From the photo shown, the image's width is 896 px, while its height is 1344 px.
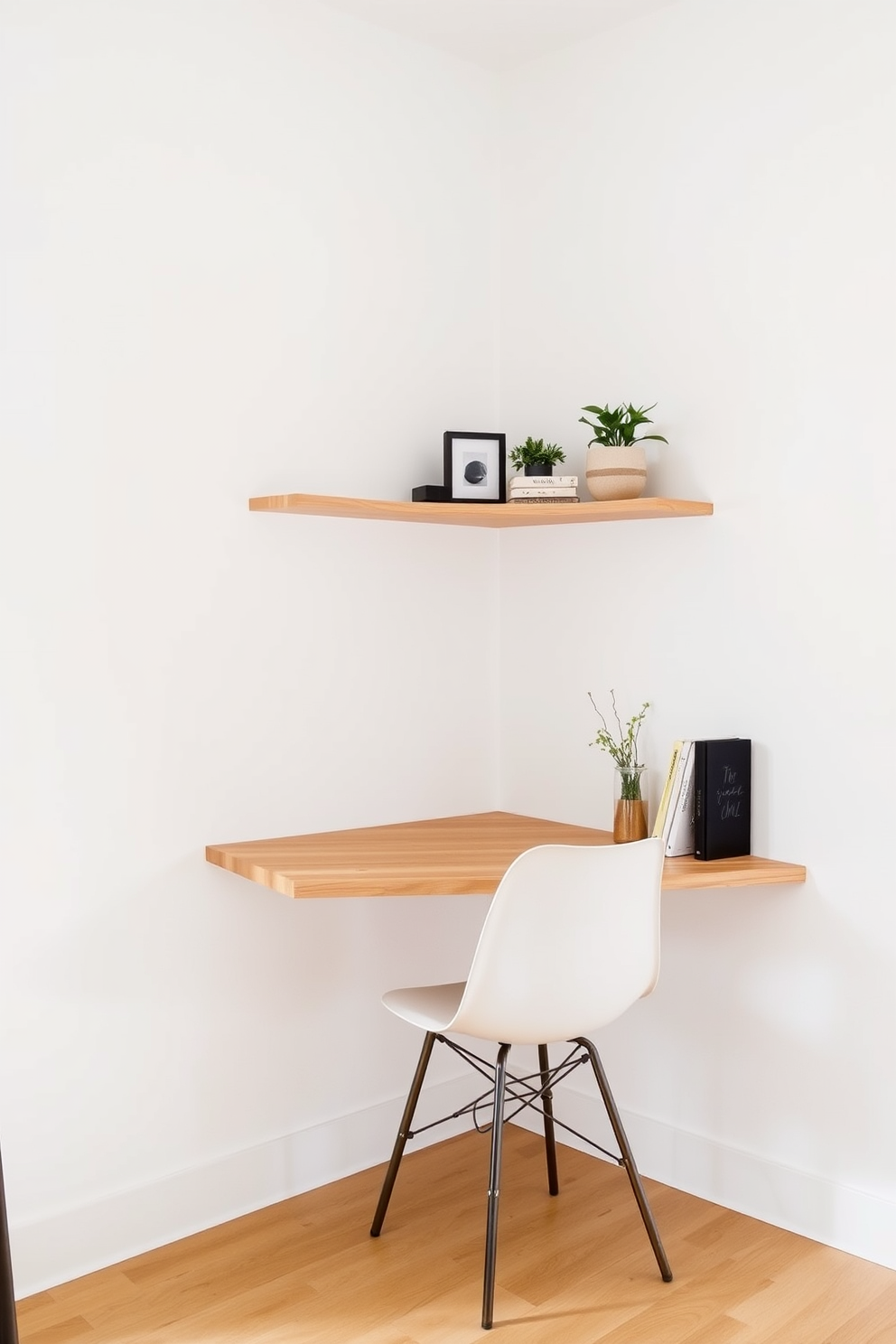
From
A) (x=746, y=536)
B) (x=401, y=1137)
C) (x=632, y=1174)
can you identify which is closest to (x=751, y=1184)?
(x=632, y=1174)

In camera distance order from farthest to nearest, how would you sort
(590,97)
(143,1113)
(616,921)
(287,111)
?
(590,97) < (287,111) < (143,1113) < (616,921)

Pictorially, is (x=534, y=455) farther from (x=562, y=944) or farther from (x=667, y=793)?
(x=562, y=944)

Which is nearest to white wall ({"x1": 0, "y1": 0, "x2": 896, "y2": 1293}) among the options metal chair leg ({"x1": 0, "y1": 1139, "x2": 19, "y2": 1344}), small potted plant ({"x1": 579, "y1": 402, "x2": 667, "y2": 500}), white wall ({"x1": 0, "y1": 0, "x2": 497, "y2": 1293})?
white wall ({"x1": 0, "y1": 0, "x2": 497, "y2": 1293})

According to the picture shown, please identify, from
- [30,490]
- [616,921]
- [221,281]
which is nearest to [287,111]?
[221,281]

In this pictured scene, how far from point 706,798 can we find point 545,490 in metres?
0.80

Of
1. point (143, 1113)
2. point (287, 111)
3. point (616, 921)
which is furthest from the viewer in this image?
point (287, 111)

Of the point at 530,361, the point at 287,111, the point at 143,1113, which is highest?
the point at 287,111

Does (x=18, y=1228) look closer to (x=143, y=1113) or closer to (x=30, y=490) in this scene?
(x=143, y=1113)

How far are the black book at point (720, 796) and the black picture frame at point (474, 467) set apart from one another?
2.60 feet

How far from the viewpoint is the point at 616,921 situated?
2164 millimetres

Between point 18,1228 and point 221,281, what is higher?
point 221,281

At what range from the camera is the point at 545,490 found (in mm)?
2719

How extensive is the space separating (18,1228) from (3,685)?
1.03 meters

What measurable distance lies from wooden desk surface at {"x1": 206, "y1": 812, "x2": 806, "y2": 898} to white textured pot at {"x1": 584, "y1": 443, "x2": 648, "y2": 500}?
2.63 ft
